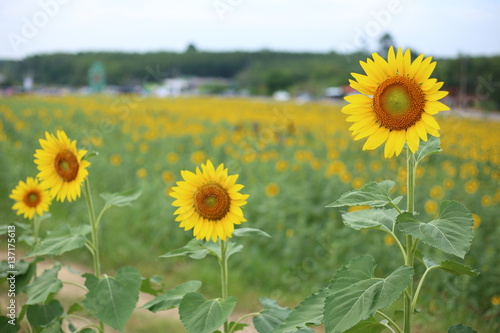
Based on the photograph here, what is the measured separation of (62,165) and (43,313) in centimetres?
60

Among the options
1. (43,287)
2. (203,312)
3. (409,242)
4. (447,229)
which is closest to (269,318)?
(203,312)

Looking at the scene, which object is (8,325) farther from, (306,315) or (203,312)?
(306,315)

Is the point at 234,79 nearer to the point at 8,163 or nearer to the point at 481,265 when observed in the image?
the point at 8,163

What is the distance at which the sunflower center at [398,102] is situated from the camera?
140cm

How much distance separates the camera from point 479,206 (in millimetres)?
5391

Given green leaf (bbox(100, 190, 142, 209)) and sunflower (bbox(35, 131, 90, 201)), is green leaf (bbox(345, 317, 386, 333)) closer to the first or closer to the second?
green leaf (bbox(100, 190, 142, 209))

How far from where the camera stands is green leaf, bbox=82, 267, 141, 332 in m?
1.59

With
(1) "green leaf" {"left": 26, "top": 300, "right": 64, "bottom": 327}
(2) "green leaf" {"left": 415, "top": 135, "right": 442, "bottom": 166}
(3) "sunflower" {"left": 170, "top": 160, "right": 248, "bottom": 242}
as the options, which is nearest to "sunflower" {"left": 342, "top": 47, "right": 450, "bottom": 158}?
(2) "green leaf" {"left": 415, "top": 135, "right": 442, "bottom": 166}

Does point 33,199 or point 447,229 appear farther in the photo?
point 33,199

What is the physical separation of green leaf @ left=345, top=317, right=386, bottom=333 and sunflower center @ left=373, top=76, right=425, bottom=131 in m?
0.58

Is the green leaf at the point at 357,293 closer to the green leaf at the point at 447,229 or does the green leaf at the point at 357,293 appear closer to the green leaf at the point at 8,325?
the green leaf at the point at 447,229

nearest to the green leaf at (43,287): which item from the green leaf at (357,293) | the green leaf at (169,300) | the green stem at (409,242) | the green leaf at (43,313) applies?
the green leaf at (43,313)

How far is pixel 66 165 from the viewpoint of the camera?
1.88m

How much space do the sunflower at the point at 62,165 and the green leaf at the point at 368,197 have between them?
1011 millimetres
